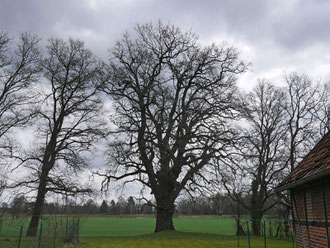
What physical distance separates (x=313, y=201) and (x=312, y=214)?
1.73ft

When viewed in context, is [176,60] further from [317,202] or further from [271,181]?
[317,202]

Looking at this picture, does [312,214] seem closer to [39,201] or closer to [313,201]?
[313,201]

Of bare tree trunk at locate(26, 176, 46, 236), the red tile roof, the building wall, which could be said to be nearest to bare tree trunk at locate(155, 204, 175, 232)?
bare tree trunk at locate(26, 176, 46, 236)

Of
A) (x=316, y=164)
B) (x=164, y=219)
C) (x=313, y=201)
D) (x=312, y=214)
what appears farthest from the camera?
(x=164, y=219)

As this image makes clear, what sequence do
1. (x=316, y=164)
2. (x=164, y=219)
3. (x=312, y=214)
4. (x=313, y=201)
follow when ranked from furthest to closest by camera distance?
(x=164, y=219) → (x=312, y=214) → (x=313, y=201) → (x=316, y=164)

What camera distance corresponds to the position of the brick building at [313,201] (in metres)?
7.87

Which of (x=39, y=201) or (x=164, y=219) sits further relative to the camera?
(x=164, y=219)

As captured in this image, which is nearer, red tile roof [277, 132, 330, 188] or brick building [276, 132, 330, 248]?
red tile roof [277, 132, 330, 188]

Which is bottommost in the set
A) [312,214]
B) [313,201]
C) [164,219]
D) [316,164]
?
[164,219]

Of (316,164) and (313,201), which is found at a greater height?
(316,164)

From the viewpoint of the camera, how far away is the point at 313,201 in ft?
29.6

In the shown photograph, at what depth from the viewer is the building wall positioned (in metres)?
8.12

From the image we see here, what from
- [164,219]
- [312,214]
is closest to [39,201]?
[164,219]

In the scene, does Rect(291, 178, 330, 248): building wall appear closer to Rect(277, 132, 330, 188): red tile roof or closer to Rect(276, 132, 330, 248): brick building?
Rect(276, 132, 330, 248): brick building
